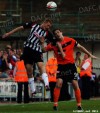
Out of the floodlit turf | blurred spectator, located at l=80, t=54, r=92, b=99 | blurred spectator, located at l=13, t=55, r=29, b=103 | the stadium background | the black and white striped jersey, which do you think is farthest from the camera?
the stadium background

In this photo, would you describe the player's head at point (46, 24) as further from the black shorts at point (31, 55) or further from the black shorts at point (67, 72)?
the black shorts at point (67, 72)

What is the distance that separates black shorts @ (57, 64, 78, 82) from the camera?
52.0ft

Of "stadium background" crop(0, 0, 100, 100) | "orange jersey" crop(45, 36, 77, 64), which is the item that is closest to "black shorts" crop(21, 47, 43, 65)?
"orange jersey" crop(45, 36, 77, 64)

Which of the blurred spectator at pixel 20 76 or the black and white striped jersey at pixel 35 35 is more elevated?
the black and white striped jersey at pixel 35 35

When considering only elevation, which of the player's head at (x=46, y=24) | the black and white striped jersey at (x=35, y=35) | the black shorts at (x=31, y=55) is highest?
the player's head at (x=46, y=24)

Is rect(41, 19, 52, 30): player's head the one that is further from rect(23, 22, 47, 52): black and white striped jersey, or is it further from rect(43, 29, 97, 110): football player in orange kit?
rect(43, 29, 97, 110): football player in orange kit

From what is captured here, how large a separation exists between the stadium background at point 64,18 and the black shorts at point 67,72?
1388 cm

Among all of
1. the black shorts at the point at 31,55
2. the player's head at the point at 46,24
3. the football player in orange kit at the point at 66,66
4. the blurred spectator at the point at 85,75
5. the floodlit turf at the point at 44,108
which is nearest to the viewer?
the floodlit turf at the point at 44,108

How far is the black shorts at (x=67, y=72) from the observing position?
52.0ft

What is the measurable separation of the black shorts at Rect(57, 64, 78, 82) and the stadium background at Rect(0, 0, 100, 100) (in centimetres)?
1388

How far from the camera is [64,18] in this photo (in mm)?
34719

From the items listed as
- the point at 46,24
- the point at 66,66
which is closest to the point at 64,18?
the point at 46,24

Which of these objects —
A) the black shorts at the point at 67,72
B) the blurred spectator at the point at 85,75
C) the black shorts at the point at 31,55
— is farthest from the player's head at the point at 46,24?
the blurred spectator at the point at 85,75

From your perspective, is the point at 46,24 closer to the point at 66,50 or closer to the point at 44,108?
the point at 66,50
